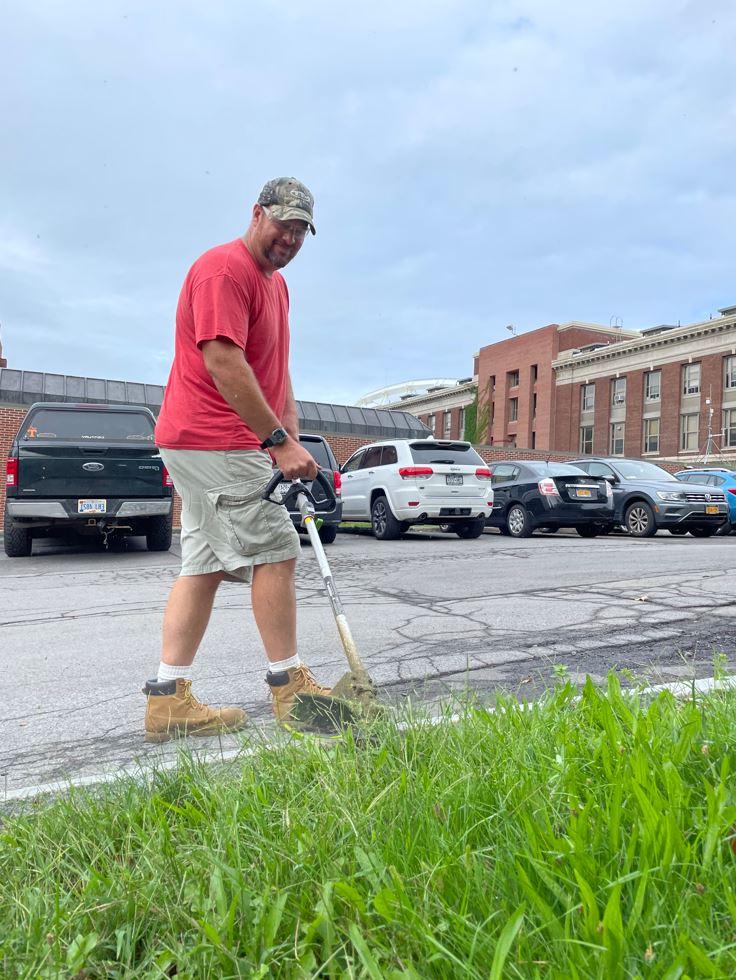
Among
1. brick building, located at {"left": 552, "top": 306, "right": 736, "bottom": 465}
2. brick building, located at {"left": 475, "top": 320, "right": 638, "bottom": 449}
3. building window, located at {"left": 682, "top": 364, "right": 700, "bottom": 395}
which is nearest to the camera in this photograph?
brick building, located at {"left": 552, "top": 306, "right": 736, "bottom": 465}

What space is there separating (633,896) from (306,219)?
256 centimetres

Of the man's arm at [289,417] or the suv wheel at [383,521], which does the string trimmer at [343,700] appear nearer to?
the man's arm at [289,417]

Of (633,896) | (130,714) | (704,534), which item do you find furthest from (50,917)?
(704,534)

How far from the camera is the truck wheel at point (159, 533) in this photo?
10859 mm

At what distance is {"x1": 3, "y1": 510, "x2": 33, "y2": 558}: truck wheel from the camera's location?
10310 mm

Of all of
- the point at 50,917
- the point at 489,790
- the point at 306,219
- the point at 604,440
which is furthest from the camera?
the point at 604,440

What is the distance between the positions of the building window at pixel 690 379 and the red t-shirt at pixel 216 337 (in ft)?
168

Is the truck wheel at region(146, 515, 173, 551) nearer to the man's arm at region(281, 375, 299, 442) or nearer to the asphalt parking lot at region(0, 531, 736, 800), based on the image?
the asphalt parking lot at region(0, 531, 736, 800)

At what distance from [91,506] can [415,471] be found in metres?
5.42

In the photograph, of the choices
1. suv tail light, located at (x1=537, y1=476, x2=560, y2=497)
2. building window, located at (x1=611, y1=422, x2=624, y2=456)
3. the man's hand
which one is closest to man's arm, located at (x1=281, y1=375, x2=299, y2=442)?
the man's hand

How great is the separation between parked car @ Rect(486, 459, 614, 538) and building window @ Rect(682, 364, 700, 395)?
3861 centimetres

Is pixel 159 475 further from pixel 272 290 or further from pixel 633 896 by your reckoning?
pixel 633 896

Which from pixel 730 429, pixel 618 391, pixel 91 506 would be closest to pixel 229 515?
pixel 91 506

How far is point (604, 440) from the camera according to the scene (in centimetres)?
5628
